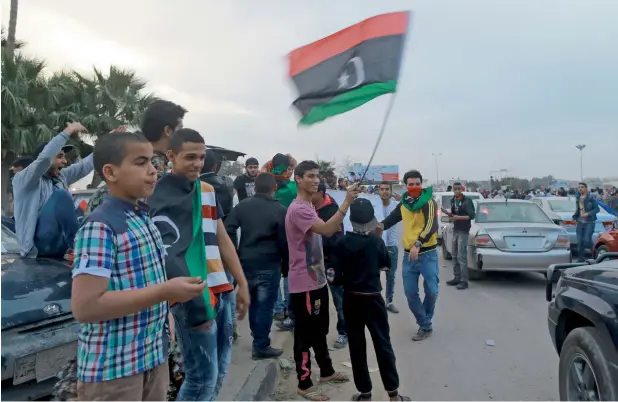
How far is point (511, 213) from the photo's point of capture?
9352 mm

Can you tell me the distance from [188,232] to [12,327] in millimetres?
1531

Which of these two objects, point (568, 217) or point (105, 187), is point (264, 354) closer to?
point (105, 187)

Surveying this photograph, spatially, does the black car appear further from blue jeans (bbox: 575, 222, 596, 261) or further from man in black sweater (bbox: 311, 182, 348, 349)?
blue jeans (bbox: 575, 222, 596, 261)

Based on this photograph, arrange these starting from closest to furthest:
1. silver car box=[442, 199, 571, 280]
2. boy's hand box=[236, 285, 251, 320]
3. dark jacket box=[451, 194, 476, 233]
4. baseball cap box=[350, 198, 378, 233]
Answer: boy's hand box=[236, 285, 251, 320] → baseball cap box=[350, 198, 378, 233] → silver car box=[442, 199, 571, 280] → dark jacket box=[451, 194, 476, 233]

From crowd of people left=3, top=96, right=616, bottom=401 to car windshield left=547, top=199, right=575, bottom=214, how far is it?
8774mm

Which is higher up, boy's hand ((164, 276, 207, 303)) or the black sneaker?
boy's hand ((164, 276, 207, 303))

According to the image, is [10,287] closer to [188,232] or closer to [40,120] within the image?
[188,232]

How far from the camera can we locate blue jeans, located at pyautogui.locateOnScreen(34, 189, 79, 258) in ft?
13.6

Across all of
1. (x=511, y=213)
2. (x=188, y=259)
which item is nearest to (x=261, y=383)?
(x=188, y=259)

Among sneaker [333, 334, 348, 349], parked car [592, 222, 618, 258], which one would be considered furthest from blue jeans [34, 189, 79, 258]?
parked car [592, 222, 618, 258]

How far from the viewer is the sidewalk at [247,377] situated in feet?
12.3

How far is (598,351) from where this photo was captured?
9.02 feet

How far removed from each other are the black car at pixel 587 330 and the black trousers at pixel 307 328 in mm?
1828

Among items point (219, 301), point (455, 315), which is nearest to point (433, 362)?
point (455, 315)
